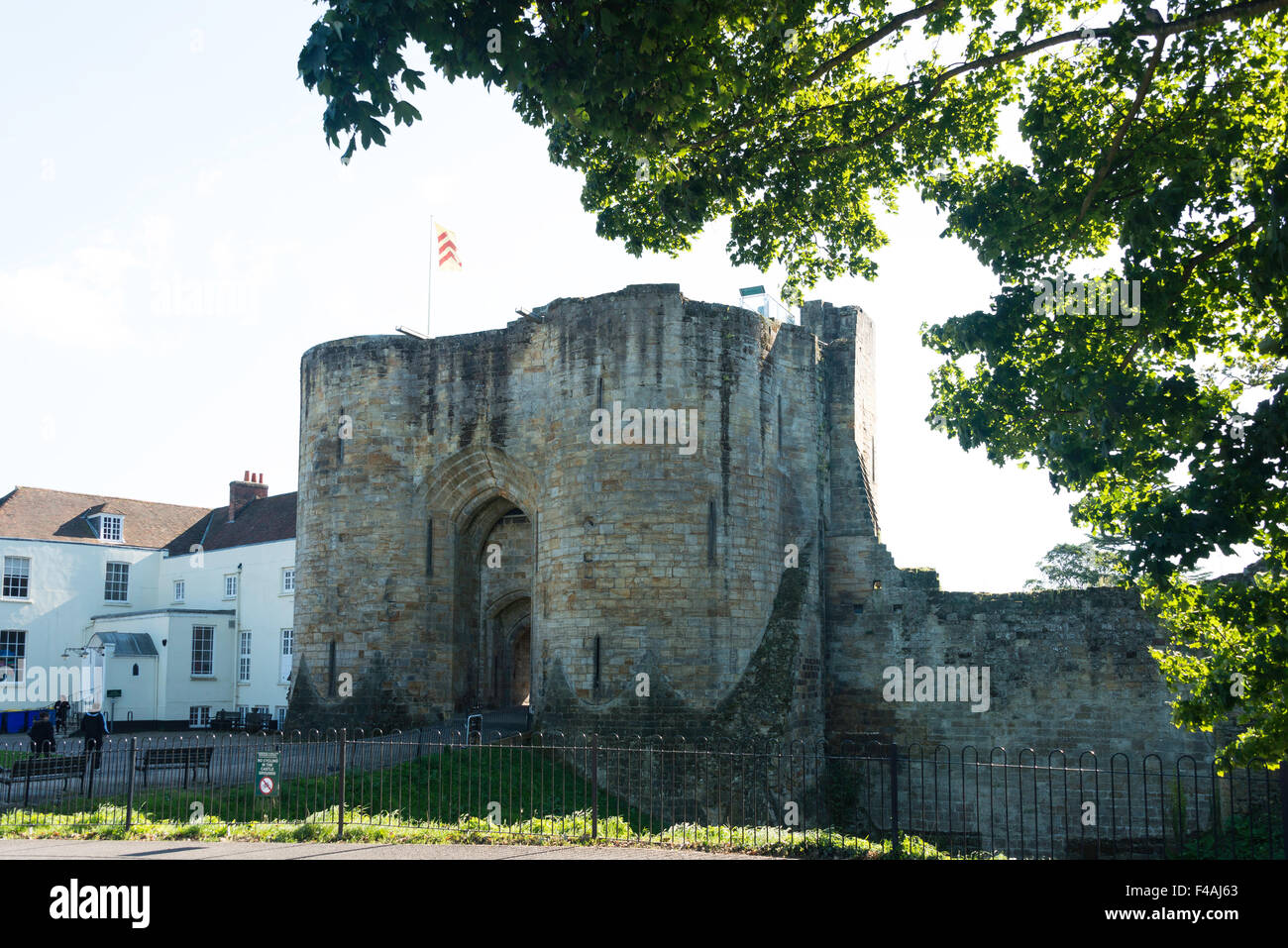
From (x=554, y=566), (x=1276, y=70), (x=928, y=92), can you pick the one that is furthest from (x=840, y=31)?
→ (x=554, y=566)

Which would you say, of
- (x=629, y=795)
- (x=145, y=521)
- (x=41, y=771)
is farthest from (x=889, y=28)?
(x=145, y=521)

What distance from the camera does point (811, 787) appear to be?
2036 cm

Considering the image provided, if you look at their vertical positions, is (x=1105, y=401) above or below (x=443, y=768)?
above

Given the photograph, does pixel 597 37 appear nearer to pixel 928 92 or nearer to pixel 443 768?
pixel 928 92

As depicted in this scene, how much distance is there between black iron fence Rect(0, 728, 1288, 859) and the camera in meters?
13.2

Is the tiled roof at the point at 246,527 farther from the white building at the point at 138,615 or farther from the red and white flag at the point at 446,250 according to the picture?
the red and white flag at the point at 446,250

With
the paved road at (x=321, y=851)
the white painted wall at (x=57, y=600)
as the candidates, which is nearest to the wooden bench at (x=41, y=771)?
the paved road at (x=321, y=851)

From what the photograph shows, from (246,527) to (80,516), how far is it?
6824 mm

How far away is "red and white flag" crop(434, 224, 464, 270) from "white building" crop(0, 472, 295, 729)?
14.8 m

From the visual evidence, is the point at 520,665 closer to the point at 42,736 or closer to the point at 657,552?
the point at 657,552

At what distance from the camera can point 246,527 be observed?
40.3 meters

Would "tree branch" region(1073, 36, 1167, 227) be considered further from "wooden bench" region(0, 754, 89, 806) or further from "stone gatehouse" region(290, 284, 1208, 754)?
"wooden bench" region(0, 754, 89, 806)

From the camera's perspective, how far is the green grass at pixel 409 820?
12141 millimetres
